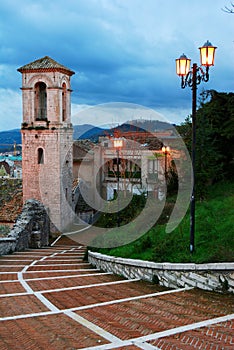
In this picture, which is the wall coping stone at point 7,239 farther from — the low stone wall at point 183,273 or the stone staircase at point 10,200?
the stone staircase at point 10,200

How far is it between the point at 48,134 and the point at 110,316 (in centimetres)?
2262

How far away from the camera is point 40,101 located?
97.0ft

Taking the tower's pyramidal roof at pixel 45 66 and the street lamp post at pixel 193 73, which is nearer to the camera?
the street lamp post at pixel 193 73

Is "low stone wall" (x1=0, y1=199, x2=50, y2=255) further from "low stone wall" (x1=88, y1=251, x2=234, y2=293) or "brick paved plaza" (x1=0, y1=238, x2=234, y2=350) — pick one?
"low stone wall" (x1=88, y1=251, x2=234, y2=293)

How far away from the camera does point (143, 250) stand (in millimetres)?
11117

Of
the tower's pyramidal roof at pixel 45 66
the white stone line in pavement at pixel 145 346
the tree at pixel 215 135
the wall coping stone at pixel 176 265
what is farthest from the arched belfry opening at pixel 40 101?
the white stone line in pavement at pixel 145 346

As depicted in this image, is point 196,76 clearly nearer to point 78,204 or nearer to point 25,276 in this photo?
point 25,276

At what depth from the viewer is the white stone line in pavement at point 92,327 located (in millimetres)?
5895

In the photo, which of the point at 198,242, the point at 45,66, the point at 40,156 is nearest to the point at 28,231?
the point at 40,156

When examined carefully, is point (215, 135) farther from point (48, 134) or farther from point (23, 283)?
point (23, 283)

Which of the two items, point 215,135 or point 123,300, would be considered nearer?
point 123,300

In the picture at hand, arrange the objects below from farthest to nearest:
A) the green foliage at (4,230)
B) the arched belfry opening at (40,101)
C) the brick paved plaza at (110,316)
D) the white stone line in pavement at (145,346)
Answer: the arched belfry opening at (40,101) → the green foliage at (4,230) → the brick paved plaza at (110,316) → the white stone line in pavement at (145,346)

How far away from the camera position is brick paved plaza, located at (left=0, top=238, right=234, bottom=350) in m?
5.70

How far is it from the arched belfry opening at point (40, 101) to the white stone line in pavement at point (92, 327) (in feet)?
76.4
